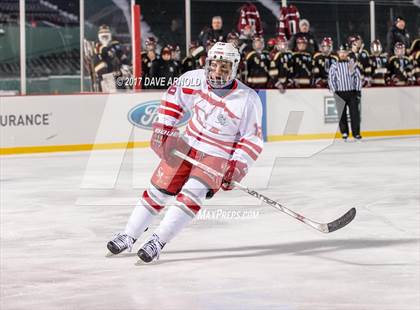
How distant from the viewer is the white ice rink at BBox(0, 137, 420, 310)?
4.41 m

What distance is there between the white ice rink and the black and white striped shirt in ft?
13.9

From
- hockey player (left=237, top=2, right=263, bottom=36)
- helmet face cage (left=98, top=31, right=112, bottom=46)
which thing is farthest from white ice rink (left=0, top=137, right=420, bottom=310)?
hockey player (left=237, top=2, right=263, bottom=36)

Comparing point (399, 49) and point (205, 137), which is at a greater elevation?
point (205, 137)

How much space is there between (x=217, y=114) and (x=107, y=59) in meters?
8.55

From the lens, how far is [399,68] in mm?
15281

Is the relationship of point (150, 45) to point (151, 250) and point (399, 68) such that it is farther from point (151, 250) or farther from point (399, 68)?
point (151, 250)

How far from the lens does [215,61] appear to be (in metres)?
4.53

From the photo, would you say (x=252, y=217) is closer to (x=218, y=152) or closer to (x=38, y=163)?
(x=218, y=152)

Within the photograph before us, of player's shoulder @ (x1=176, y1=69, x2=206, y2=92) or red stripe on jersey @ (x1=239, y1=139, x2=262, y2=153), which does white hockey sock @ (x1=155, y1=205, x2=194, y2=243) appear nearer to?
red stripe on jersey @ (x1=239, y1=139, x2=262, y2=153)

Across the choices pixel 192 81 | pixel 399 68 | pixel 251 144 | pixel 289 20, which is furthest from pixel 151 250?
pixel 399 68

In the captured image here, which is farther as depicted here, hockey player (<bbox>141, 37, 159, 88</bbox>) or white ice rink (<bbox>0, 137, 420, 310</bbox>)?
hockey player (<bbox>141, 37, 159, 88</bbox>)

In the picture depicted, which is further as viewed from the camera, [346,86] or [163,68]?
[346,86]

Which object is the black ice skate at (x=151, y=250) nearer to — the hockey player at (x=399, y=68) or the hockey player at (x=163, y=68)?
the hockey player at (x=163, y=68)

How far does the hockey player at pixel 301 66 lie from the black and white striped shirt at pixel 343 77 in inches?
21.4
